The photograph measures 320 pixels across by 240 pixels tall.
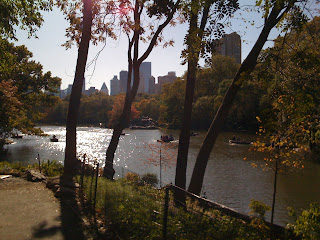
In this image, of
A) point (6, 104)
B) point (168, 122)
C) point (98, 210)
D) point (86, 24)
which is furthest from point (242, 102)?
point (98, 210)

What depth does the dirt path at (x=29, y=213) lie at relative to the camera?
221 inches

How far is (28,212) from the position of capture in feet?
22.6

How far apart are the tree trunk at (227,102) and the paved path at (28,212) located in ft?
12.4

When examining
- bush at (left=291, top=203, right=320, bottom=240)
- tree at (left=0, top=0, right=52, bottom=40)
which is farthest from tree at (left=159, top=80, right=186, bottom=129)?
bush at (left=291, top=203, right=320, bottom=240)

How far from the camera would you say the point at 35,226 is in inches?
236

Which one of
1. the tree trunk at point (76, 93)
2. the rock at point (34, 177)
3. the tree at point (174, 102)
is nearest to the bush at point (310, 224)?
the tree trunk at point (76, 93)

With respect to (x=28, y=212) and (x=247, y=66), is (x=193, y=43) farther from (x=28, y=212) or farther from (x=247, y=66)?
(x=28, y=212)

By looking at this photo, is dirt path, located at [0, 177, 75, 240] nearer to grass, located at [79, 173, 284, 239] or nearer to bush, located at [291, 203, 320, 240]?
grass, located at [79, 173, 284, 239]

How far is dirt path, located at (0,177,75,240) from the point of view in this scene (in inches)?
Answer: 221

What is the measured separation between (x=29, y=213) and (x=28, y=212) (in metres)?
0.09

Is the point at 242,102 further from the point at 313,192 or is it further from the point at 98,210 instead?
the point at 98,210

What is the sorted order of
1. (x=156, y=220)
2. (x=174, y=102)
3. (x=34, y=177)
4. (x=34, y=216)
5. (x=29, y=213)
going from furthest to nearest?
(x=174, y=102) < (x=34, y=177) < (x=29, y=213) < (x=34, y=216) < (x=156, y=220)

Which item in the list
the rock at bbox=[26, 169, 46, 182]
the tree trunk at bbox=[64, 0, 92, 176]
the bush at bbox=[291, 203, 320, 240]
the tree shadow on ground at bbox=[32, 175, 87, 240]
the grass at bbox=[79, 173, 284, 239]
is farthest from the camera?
the tree trunk at bbox=[64, 0, 92, 176]

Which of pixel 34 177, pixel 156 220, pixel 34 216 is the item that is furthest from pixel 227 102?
pixel 34 177
